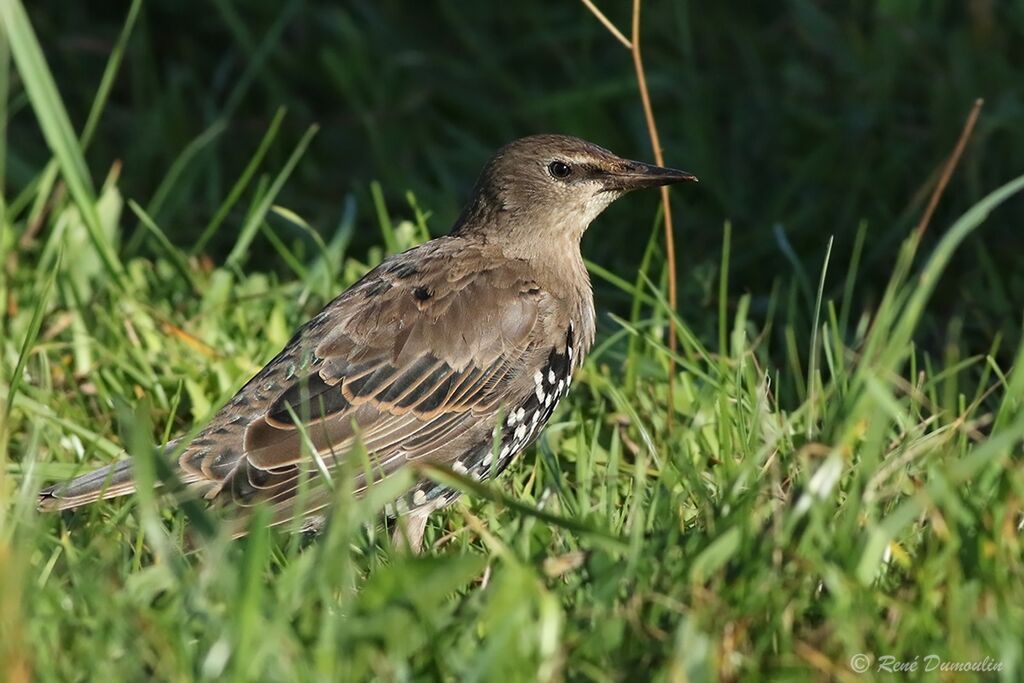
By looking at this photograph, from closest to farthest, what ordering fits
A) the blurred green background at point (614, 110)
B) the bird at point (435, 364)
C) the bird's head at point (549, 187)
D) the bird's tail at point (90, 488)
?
the bird's tail at point (90, 488)
the bird at point (435, 364)
the bird's head at point (549, 187)
the blurred green background at point (614, 110)

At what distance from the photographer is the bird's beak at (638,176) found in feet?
18.3

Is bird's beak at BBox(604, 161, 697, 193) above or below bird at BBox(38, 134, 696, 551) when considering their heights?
above

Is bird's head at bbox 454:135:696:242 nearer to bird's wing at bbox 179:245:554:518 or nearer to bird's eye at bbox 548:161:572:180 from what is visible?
bird's eye at bbox 548:161:572:180

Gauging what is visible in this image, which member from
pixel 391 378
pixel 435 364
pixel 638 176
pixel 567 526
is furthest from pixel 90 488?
pixel 638 176

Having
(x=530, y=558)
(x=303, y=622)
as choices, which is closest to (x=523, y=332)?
(x=530, y=558)

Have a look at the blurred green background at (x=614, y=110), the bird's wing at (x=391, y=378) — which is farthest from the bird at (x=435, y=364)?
the blurred green background at (x=614, y=110)

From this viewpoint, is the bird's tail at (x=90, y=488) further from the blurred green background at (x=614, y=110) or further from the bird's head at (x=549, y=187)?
the blurred green background at (x=614, y=110)

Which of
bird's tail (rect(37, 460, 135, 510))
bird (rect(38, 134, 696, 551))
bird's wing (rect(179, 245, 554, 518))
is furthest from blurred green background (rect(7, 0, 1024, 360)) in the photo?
bird's tail (rect(37, 460, 135, 510))

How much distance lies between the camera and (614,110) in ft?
27.1

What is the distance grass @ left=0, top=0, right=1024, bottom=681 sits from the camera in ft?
11.1

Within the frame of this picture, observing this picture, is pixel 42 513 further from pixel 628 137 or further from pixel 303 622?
pixel 628 137

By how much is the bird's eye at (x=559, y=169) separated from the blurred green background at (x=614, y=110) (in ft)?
2.79

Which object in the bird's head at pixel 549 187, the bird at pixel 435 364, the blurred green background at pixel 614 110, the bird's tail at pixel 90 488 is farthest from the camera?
the blurred green background at pixel 614 110

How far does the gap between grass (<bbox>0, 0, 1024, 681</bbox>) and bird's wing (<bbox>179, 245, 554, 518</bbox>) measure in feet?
0.91
